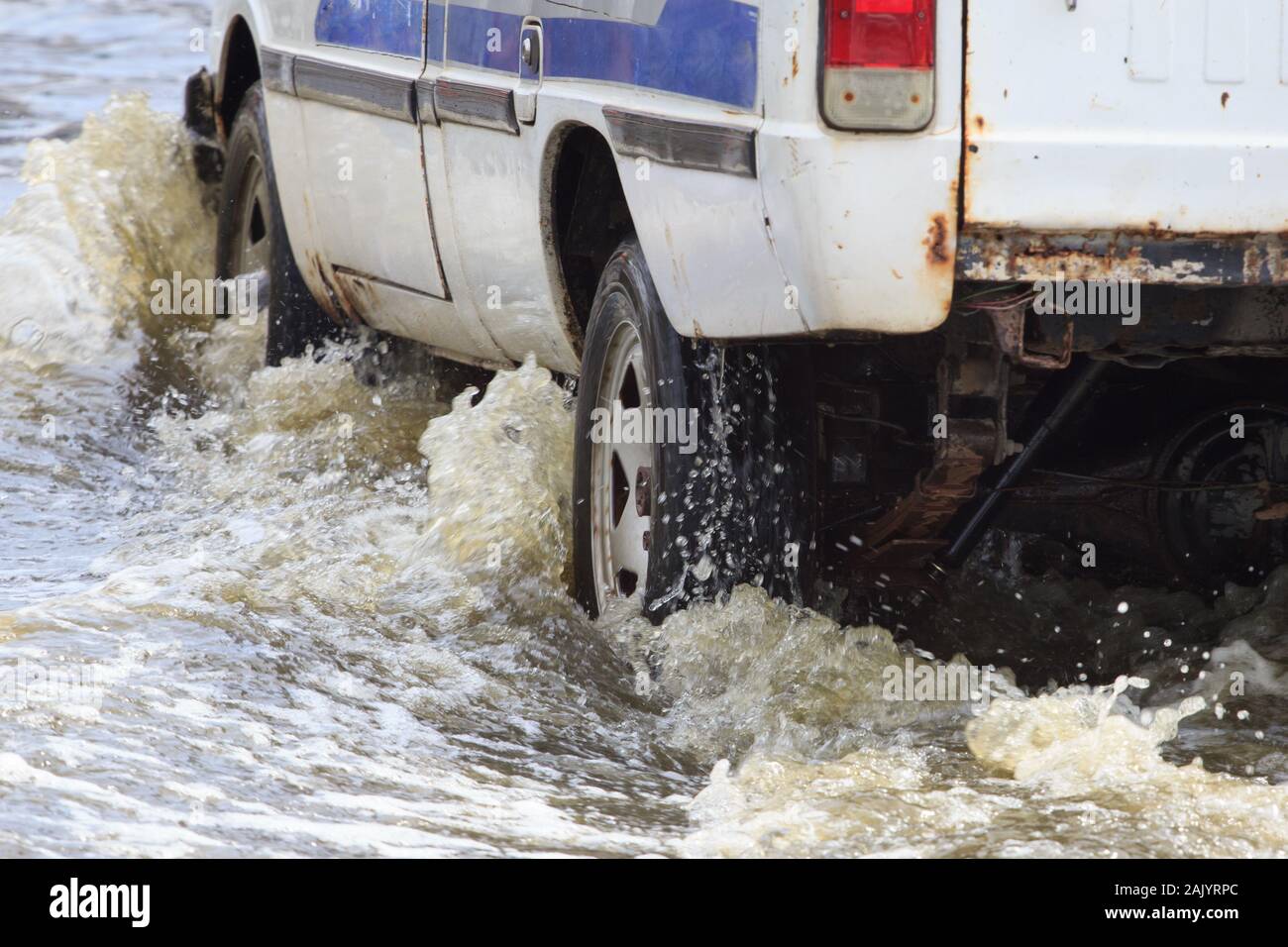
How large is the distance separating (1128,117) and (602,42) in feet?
3.88

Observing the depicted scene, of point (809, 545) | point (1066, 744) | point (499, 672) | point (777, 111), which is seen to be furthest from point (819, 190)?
point (499, 672)

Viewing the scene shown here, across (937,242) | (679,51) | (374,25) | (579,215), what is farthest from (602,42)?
(374,25)

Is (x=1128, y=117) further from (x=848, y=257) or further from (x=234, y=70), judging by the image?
(x=234, y=70)

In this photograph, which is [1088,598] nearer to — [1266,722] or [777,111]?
[1266,722]

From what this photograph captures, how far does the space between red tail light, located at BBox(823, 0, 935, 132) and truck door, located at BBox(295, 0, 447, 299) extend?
201cm

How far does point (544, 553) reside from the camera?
4.64 m

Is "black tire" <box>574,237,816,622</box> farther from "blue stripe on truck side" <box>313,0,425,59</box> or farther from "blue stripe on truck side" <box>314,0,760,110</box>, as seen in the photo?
"blue stripe on truck side" <box>313,0,425,59</box>

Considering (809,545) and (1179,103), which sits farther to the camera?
(809,545)

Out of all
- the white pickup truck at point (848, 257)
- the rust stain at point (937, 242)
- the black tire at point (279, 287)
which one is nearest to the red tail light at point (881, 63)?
the white pickup truck at point (848, 257)

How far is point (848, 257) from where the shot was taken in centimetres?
319

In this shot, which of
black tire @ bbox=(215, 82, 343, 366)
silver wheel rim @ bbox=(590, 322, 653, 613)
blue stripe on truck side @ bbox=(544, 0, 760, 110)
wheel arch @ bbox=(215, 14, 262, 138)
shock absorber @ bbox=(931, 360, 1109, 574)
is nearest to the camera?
blue stripe on truck side @ bbox=(544, 0, 760, 110)

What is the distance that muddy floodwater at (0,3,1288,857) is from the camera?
3.20 m

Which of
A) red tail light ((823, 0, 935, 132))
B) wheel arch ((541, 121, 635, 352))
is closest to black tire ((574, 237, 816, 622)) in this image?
wheel arch ((541, 121, 635, 352))
